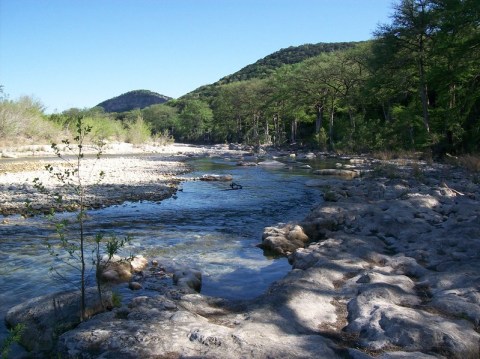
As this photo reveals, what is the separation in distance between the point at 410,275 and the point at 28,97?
2190 inches

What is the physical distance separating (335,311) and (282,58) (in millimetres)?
158243

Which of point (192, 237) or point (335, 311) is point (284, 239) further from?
point (335, 311)

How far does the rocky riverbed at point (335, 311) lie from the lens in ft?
11.8

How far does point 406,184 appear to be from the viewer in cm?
1445

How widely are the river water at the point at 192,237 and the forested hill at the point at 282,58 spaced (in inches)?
5128

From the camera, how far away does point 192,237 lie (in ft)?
31.3

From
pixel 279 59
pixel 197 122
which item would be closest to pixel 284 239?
pixel 197 122

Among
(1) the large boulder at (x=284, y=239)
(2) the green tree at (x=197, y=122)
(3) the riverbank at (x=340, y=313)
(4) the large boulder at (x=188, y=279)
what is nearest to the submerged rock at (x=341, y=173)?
(1) the large boulder at (x=284, y=239)

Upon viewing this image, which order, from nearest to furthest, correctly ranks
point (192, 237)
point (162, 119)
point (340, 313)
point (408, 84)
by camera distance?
point (340, 313) < point (192, 237) < point (408, 84) < point (162, 119)

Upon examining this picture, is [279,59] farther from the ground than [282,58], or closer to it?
closer to it

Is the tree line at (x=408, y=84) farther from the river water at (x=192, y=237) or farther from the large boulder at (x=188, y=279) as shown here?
the large boulder at (x=188, y=279)

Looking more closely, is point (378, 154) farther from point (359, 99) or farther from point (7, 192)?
point (7, 192)

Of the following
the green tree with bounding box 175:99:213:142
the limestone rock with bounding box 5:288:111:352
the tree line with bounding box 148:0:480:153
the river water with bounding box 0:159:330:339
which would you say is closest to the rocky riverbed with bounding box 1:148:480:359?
the limestone rock with bounding box 5:288:111:352

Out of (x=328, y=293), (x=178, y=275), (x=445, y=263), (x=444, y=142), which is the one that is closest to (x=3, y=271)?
(x=178, y=275)
